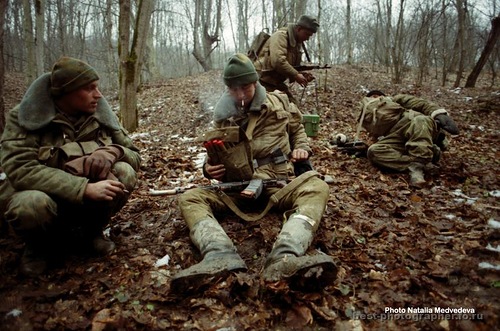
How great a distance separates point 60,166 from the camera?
8.90 ft

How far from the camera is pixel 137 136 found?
8.17 m

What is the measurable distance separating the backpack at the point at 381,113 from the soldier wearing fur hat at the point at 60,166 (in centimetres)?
435

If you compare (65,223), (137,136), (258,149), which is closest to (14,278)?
(65,223)

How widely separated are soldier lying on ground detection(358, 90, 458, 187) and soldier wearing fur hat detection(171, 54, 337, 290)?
7.43 ft

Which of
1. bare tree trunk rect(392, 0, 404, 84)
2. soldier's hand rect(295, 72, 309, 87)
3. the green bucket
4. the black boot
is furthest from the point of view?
bare tree trunk rect(392, 0, 404, 84)

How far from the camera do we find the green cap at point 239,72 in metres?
3.33

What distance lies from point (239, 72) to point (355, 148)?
3647mm

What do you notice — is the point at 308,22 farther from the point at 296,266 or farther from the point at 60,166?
the point at 296,266

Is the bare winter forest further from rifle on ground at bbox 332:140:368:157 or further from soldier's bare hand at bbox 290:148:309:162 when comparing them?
soldier's bare hand at bbox 290:148:309:162

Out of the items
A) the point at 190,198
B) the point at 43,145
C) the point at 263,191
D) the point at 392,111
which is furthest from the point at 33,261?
the point at 392,111

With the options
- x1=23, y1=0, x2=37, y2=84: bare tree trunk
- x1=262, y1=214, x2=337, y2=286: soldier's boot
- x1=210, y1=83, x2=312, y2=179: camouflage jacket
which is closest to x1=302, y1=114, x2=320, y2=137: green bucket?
x1=210, y1=83, x2=312, y2=179: camouflage jacket

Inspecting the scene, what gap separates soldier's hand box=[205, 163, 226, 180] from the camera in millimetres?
3312

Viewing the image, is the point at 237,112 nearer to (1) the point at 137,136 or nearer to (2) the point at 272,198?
(2) the point at 272,198

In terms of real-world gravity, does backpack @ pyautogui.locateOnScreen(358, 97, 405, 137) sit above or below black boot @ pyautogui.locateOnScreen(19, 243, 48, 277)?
above
